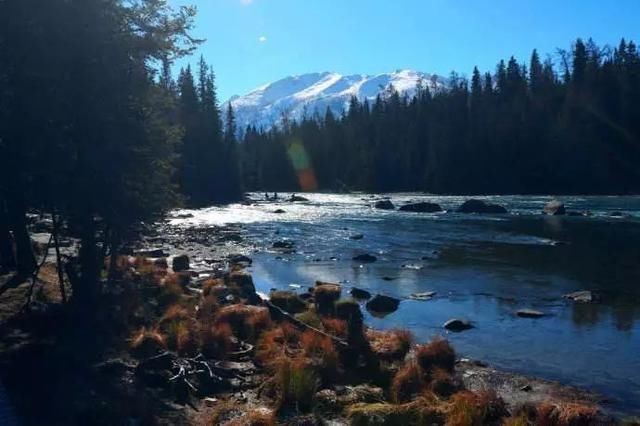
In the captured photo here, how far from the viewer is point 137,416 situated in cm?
989

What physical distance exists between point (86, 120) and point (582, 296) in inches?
704

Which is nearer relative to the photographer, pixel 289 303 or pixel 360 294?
pixel 289 303

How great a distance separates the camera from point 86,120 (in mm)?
14617

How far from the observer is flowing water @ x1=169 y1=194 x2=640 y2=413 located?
16.1 metres

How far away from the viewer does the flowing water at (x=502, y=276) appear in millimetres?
16062

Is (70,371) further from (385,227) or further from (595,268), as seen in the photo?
(385,227)

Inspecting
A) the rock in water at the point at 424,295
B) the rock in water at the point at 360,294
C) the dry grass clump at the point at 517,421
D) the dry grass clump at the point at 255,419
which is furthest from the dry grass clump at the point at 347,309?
the rock in water at the point at 424,295

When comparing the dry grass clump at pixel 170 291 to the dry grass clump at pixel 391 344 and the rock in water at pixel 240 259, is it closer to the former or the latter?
the dry grass clump at pixel 391 344

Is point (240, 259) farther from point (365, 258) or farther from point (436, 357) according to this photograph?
point (436, 357)

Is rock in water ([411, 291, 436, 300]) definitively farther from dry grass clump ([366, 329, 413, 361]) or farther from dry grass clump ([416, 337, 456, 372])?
Result: dry grass clump ([416, 337, 456, 372])

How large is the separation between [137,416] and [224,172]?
83668 mm

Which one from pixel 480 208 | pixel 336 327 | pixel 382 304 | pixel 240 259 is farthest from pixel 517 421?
pixel 480 208

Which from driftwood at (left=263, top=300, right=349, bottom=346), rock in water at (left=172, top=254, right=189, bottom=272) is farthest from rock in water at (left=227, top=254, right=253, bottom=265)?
driftwood at (left=263, top=300, right=349, bottom=346)

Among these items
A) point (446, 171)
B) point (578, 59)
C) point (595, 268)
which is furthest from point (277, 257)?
point (578, 59)
